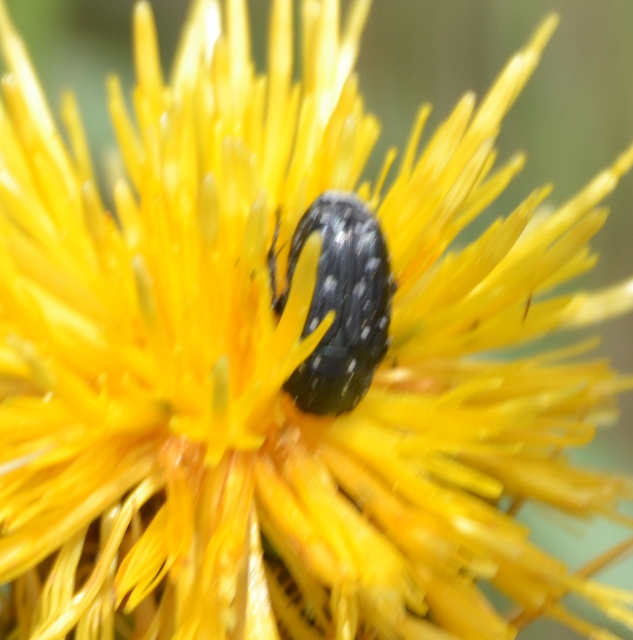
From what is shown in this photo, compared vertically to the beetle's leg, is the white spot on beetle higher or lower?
lower

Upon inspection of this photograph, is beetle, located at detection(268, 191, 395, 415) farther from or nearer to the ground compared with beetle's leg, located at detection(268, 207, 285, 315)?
nearer to the ground

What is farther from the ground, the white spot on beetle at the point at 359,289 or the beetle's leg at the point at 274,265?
the beetle's leg at the point at 274,265

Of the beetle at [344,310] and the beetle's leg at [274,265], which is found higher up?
the beetle's leg at [274,265]

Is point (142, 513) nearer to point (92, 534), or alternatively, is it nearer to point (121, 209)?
point (92, 534)

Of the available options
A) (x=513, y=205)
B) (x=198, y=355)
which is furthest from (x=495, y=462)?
(x=513, y=205)
